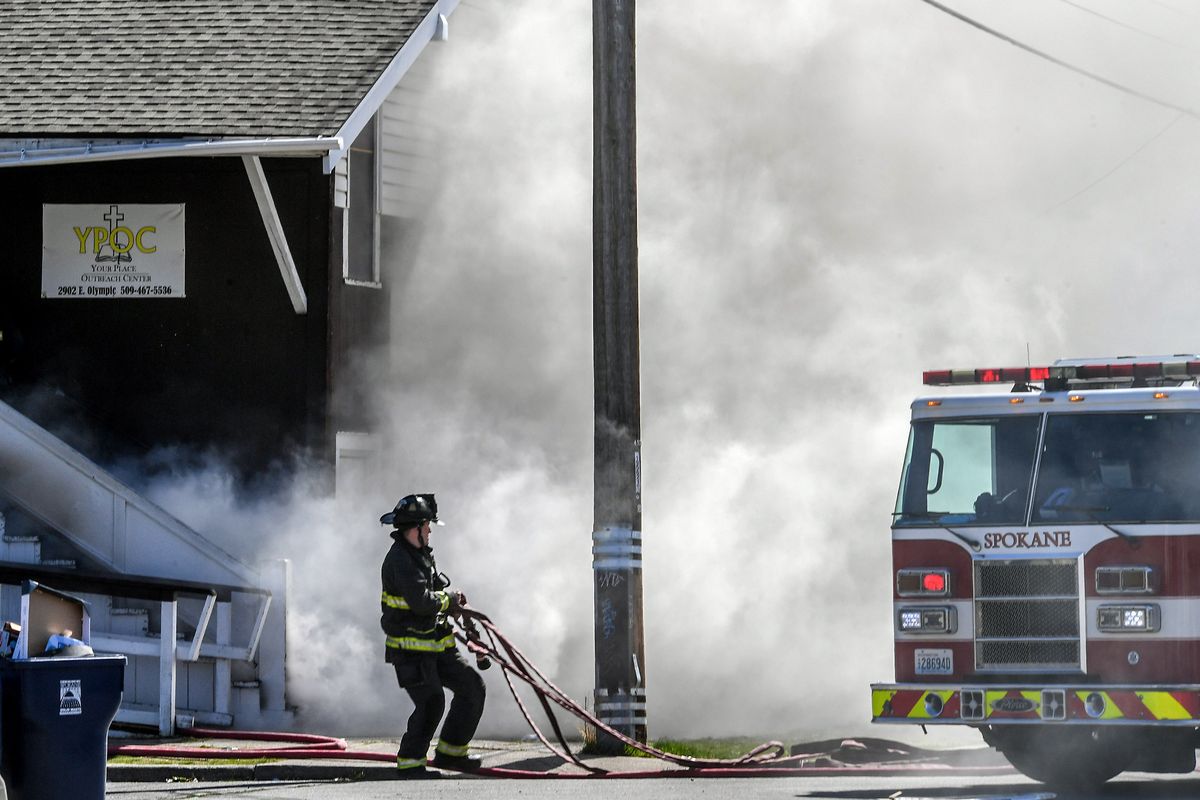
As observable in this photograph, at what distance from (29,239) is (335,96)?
3483mm

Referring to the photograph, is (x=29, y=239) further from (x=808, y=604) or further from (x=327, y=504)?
(x=808, y=604)

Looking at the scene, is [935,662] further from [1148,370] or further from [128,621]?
[128,621]

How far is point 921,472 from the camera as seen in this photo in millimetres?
10891

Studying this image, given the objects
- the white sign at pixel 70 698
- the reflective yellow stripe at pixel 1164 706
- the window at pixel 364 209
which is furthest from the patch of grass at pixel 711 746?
the window at pixel 364 209

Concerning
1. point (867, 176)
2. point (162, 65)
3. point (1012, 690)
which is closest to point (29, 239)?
point (162, 65)

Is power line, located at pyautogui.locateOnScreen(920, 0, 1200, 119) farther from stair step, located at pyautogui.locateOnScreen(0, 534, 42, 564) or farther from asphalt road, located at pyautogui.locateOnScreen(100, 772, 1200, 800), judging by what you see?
stair step, located at pyautogui.locateOnScreen(0, 534, 42, 564)

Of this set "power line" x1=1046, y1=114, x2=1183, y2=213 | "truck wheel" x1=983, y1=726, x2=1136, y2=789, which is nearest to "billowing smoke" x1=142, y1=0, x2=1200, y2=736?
"power line" x1=1046, y1=114, x2=1183, y2=213

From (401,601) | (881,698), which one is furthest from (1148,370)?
(401,601)

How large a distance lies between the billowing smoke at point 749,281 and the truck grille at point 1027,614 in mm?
5179

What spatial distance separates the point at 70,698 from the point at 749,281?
10475mm

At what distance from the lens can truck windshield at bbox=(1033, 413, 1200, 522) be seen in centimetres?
1019

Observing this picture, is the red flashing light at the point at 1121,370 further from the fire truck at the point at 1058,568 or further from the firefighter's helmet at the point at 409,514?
the firefighter's helmet at the point at 409,514

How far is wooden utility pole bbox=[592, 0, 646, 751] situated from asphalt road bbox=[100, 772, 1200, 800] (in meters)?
1.26

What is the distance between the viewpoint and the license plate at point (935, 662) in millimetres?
10484
